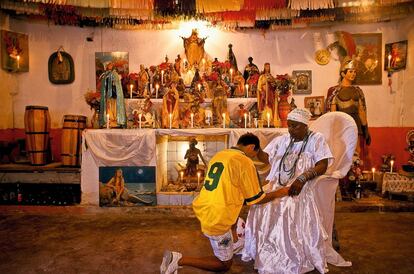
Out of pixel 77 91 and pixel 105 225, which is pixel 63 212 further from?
pixel 77 91

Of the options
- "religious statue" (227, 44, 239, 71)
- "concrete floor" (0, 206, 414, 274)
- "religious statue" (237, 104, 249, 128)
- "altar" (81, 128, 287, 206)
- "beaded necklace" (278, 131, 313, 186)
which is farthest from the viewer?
"religious statue" (227, 44, 239, 71)

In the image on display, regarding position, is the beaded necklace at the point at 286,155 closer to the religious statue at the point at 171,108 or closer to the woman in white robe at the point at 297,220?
the woman in white robe at the point at 297,220

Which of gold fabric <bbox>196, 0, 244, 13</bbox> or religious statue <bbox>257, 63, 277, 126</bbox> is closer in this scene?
gold fabric <bbox>196, 0, 244, 13</bbox>

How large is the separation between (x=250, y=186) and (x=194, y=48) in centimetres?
535

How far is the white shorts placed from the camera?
3664 millimetres

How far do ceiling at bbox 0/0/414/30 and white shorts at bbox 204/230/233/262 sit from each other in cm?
511

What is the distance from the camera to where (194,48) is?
27.1ft

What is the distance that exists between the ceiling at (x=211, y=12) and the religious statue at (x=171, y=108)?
5.45 feet

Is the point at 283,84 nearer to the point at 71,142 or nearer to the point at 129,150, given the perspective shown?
the point at 129,150

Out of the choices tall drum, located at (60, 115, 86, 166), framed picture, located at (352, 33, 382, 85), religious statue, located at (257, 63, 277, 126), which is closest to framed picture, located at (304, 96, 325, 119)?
framed picture, located at (352, 33, 382, 85)

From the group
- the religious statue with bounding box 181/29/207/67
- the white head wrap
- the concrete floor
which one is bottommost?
the concrete floor

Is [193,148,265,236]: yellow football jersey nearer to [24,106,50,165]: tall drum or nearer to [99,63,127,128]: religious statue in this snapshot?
[99,63,127,128]: religious statue

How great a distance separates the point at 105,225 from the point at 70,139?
2.34m

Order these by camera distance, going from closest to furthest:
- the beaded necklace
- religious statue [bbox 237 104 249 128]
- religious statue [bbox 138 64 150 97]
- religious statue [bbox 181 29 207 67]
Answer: the beaded necklace < religious statue [bbox 237 104 249 128] < religious statue [bbox 138 64 150 97] < religious statue [bbox 181 29 207 67]
